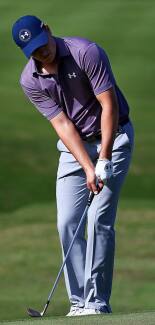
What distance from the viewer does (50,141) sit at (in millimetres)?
15109

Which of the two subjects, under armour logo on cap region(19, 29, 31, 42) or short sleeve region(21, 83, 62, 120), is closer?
under armour logo on cap region(19, 29, 31, 42)

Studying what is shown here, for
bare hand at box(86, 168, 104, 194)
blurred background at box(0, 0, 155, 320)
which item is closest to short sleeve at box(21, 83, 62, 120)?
bare hand at box(86, 168, 104, 194)

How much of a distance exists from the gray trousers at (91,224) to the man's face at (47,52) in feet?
2.06

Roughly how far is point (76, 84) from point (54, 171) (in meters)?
6.81

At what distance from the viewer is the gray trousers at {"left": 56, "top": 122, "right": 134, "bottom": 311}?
7500mm

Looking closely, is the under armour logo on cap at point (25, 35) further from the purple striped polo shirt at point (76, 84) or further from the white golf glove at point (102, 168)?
the white golf glove at point (102, 168)

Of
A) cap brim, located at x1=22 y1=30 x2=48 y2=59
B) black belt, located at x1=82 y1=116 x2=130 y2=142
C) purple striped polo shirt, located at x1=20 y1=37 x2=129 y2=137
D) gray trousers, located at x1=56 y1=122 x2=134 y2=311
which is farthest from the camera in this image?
black belt, located at x1=82 y1=116 x2=130 y2=142

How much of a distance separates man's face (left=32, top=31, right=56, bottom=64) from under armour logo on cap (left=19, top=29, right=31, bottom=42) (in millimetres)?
96

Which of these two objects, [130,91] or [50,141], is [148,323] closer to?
[50,141]

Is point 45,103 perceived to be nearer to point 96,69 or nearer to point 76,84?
point 76,84

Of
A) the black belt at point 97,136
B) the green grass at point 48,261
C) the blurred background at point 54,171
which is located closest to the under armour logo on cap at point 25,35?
the black belt at point 97,136

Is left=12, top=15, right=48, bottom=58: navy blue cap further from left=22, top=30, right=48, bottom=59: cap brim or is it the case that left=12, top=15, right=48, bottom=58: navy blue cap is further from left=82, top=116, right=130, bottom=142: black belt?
left=82, top=116, right=130, bottom=142: black belt

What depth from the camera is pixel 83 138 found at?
763 centimetres

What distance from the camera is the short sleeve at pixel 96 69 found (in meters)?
7.26
